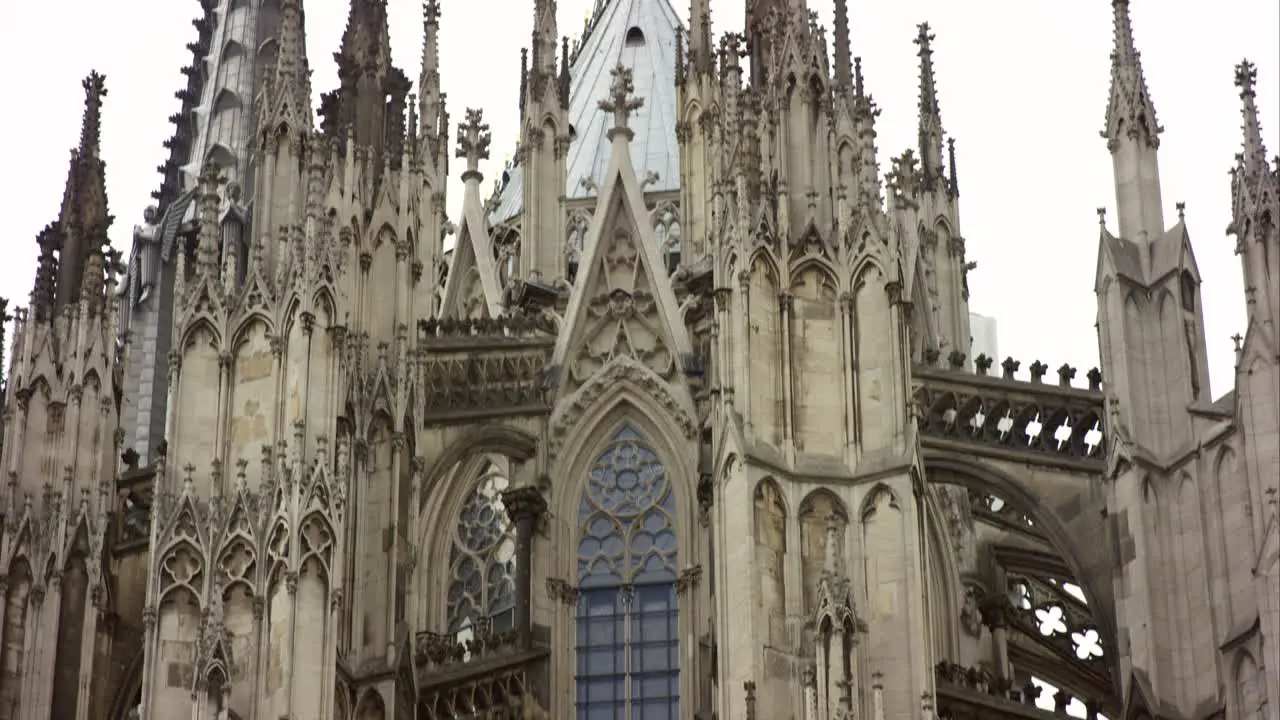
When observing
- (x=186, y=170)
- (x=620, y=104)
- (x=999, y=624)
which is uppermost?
(x=186, y=170)

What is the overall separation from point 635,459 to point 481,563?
2.89 metres

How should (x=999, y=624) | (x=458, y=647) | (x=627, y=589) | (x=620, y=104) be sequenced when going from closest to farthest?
(x=458, y=647) → (x=627, y=589) → (x=999, y=624) → (x=620, y=104)

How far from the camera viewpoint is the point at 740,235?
115ft

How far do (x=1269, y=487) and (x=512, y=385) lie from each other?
11.1 metres

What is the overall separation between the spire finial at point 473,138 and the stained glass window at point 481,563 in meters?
6.14

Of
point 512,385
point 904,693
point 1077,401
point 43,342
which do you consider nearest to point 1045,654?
point 1077,401

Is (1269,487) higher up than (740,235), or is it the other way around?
(740,235)

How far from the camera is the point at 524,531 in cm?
3984

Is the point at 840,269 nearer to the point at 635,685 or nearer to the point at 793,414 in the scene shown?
the point at 793,414

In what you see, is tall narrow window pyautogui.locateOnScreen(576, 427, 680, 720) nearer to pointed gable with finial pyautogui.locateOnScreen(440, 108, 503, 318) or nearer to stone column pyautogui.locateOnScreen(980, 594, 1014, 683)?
stone column pyautogui.locateOnScreen(980, 594, 1014, 683)

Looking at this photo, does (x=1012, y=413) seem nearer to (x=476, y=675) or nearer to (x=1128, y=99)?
(x=1128, y=99)

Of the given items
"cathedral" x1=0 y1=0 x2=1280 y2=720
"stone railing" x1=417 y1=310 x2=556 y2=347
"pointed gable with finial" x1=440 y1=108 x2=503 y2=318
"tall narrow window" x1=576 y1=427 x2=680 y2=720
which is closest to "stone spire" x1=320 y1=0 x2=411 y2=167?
"cathedral" x1=0 y1=0 x2=1280 y2=720

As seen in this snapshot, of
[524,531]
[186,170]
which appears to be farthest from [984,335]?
[524,531]

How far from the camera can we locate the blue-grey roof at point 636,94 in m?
51.6
